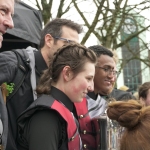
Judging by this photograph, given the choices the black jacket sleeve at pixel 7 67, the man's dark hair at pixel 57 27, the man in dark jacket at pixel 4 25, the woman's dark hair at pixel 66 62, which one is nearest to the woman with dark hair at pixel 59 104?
the woman's dark hair at pixel 66 62

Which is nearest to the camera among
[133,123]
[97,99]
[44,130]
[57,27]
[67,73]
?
[133,123]

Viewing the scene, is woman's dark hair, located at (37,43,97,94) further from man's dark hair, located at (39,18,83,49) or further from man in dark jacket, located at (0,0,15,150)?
man's dark hair, located at (39,18,83,49)

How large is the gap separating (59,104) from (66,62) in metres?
0.33

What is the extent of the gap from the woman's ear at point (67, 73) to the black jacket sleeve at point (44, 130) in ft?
1.05

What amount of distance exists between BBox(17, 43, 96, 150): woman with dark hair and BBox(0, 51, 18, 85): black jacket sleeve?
229 millimetres

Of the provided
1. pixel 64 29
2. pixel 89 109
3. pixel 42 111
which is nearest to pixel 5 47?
pixel 64 29

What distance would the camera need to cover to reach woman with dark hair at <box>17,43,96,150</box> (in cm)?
226

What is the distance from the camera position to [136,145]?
193 cm

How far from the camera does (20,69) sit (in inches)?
109

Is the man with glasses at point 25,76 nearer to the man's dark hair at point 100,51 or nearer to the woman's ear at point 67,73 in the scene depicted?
the woman's ear at point 67,73

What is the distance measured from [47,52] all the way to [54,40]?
182mm

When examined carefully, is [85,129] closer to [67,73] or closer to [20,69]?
[67,73]

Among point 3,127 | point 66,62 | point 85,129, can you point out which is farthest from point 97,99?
point 3,127

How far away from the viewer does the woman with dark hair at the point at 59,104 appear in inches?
89.0
